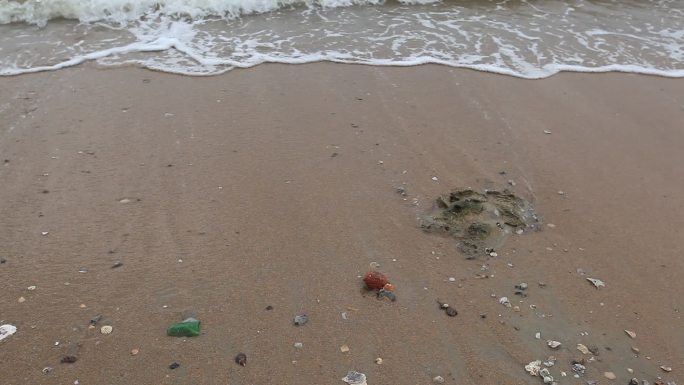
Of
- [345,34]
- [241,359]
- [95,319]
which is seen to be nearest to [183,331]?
Result: [241,359]

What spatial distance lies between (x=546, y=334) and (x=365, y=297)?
1.02 m

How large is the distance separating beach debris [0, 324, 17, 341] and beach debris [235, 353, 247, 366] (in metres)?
1.19

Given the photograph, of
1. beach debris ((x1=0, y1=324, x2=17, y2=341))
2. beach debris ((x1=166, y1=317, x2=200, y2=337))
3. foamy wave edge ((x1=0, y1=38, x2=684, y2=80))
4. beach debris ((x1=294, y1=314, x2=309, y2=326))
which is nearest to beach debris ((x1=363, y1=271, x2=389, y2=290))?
beach debris ((x1=294, y1=314, x2=309, y2=326))

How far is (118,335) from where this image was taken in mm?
2834

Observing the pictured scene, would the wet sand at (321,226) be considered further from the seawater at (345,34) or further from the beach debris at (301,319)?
the seawater at (345,34)

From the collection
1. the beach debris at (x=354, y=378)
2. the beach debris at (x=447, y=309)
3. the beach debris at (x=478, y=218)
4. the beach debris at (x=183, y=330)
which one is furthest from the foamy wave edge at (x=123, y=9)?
the beach debris at (x=354, y=378)

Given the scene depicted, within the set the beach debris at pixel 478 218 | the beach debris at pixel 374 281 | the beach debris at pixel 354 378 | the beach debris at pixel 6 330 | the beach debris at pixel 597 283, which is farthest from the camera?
the beach debris at pixel 478 218

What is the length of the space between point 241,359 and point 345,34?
576 cm

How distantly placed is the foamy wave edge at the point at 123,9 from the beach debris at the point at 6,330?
608 centimetres

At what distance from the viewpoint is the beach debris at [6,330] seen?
2.80m

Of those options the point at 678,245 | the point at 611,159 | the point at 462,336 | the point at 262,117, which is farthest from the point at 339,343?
the point at 611,159

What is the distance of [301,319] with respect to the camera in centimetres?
299

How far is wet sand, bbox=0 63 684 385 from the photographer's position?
111 inches

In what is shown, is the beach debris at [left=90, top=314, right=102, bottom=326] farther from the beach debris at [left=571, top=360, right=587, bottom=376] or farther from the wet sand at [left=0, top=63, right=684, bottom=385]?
the beach debris at [left=571, top=360, right=587, bottom=376]
